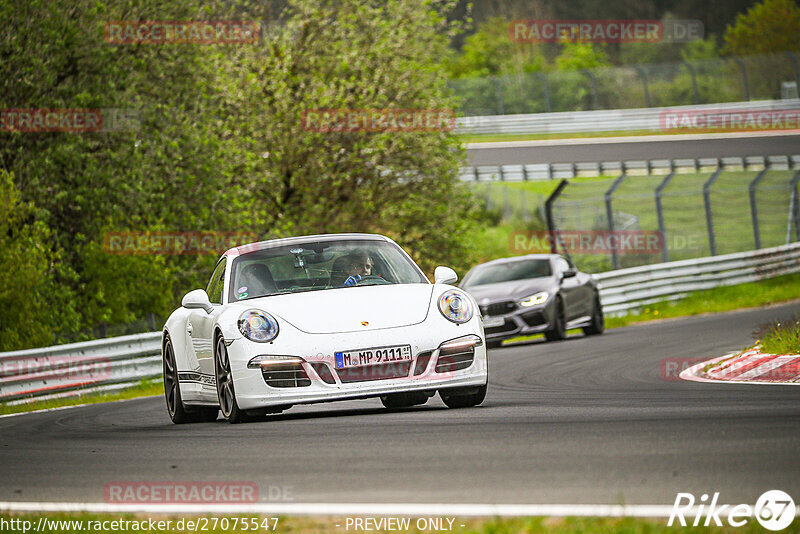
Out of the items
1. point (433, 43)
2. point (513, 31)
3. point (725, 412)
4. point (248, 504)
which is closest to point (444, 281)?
point (725, 412)

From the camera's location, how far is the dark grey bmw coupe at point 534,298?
66.5 ft

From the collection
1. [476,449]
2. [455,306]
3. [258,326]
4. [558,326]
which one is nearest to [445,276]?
[455,306]

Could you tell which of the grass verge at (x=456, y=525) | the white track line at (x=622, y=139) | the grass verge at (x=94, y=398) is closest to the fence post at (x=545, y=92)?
the white track line at (x=622, y=139)

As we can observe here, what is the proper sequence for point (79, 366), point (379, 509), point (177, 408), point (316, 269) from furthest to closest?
point (79, 366) → point (177, 408) → point (316, 269) → point (379, 509)

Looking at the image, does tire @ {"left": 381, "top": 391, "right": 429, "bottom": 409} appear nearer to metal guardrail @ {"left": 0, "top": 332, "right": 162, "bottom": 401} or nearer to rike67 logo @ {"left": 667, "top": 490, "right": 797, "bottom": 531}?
rike67 logo @ {"left": 667, "top": 490, "right": 797, "bottom": 531}

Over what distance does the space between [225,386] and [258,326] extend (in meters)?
0.63

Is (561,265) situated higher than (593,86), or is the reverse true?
(593,86)

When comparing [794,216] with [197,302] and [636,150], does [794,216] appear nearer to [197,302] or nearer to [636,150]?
[636,150]

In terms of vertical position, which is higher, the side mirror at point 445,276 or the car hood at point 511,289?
the side mirror at point 445,276

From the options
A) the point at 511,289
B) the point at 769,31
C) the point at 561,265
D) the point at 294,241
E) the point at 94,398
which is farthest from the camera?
the point at 769,31

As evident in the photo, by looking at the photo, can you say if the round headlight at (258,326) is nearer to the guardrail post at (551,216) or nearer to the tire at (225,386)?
the tire at (225,386)

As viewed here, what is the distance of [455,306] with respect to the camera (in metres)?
9.79

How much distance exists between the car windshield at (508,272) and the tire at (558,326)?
638 mm

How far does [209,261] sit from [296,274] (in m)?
15.0
